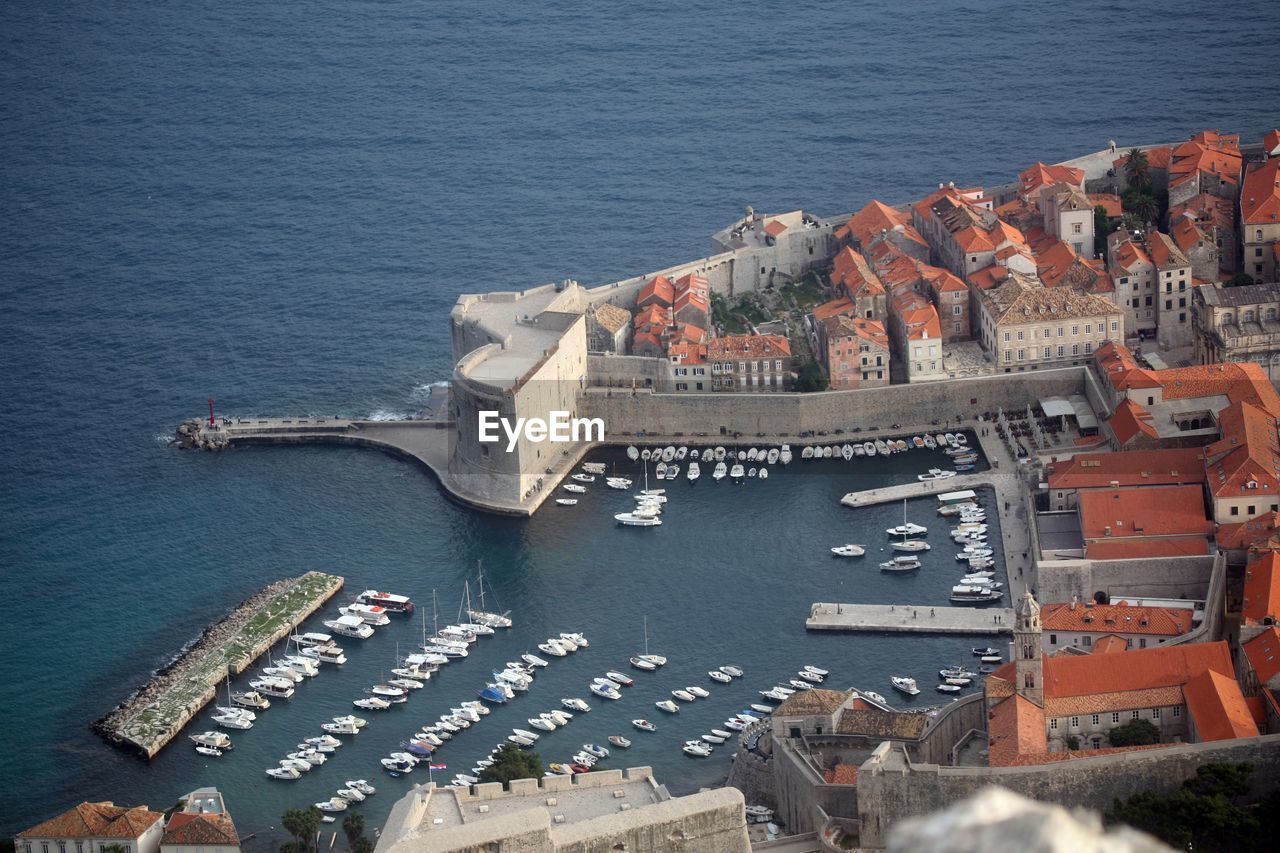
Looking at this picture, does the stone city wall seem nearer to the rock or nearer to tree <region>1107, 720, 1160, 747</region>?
tree <region>1107, 720, 1160, 747</region>

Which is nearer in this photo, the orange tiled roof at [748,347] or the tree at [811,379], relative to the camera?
the tree at [811,379]

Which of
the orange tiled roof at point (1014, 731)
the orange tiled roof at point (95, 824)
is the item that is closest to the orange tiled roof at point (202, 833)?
the orange tiled roof at point (95, 824)

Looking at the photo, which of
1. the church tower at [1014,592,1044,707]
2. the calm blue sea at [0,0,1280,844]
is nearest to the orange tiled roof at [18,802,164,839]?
the calm blue sea at [0,0,1280,844]

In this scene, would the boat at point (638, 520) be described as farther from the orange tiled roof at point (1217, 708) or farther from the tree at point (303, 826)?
the orange tiled roof at point (1217, 708)

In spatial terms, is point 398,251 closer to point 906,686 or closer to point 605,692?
point 605,692

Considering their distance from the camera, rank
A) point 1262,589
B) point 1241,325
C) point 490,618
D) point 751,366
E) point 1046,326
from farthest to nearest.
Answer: point 751,366
point 1046,326
point 1241,325
point 490,618
point 1262,589

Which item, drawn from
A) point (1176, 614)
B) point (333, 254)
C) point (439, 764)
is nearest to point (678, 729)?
point (439, 764)

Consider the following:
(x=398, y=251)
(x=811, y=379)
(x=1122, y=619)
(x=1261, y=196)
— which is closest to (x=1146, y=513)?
(x=1122, y=619)
